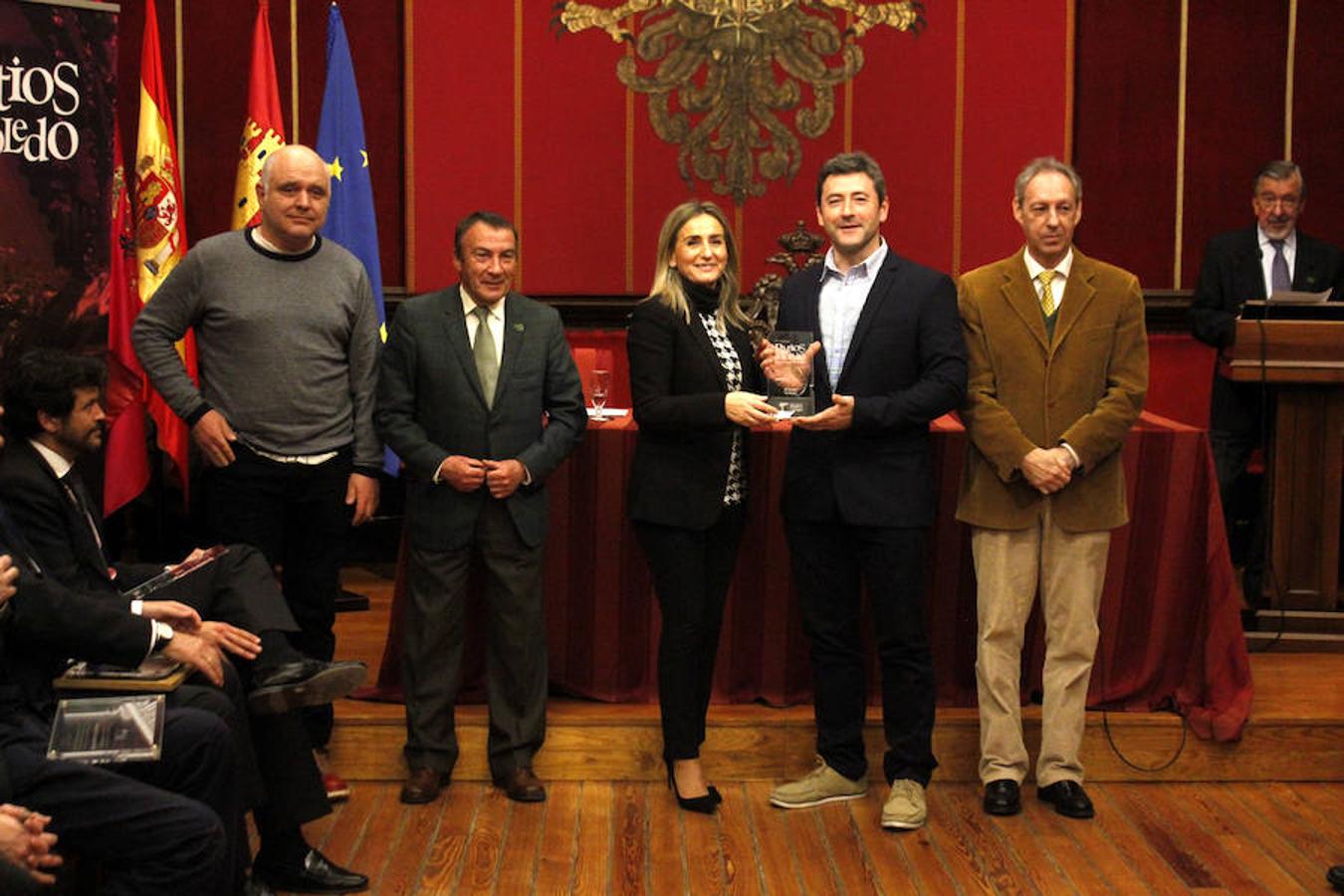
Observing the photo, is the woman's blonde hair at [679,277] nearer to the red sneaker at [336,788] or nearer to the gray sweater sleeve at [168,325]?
the gray sweater sleeve at [168,325]

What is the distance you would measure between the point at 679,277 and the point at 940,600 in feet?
4.04

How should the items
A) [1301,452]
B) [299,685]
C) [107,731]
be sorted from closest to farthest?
[107,731] → [299,685] → [1301,452]

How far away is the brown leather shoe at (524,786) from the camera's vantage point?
4457mm

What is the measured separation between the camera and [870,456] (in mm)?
4168

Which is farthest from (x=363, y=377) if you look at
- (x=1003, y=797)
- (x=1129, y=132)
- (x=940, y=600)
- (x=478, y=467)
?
(x=1129, y=132)

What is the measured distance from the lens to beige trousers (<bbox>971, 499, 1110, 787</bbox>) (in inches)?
169

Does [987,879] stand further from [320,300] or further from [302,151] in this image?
[302,151]

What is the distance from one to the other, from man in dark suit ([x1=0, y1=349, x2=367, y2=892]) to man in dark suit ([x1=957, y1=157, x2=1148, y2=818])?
1.63 meters

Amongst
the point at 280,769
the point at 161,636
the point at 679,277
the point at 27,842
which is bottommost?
the point at 280,769

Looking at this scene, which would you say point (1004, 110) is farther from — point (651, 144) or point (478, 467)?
point (478, 467)

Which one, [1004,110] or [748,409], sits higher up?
[1004,110]

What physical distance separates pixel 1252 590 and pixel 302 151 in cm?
334

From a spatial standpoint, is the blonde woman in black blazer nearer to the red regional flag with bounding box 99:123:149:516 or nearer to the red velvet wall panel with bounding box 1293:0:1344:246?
the red regional flag with bounding box 99:123:149:516

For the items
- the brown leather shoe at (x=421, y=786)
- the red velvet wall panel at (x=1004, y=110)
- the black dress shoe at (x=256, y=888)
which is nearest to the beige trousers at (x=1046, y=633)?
the brown leather shoe at (x=421, y=786)
